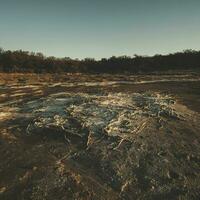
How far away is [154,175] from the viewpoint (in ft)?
16.3

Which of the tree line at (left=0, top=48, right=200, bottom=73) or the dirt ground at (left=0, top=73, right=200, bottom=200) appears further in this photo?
the tree line at (left=0, top=48, right=200, bottom=73)

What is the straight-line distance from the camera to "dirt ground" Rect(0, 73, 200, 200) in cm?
457

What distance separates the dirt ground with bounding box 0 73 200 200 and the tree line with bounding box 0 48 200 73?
521 inches

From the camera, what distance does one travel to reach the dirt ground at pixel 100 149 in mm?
4570

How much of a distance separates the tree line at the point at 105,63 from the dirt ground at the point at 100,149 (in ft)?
43.4

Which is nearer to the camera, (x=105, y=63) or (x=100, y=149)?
(x=100, y=149)

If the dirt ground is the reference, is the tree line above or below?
below

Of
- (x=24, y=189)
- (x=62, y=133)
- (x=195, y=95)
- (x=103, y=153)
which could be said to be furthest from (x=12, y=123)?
(x=195, y=95)

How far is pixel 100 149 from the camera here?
5.86 meters

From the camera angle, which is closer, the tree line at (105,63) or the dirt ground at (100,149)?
the dirt ground at (100,149)

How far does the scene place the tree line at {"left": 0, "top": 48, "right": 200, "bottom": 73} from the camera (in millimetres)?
22547

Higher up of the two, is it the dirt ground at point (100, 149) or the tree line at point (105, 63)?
the dirt ground at point (100, 149)

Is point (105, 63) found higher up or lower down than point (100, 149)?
A: lower down

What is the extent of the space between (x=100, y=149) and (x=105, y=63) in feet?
64.0
